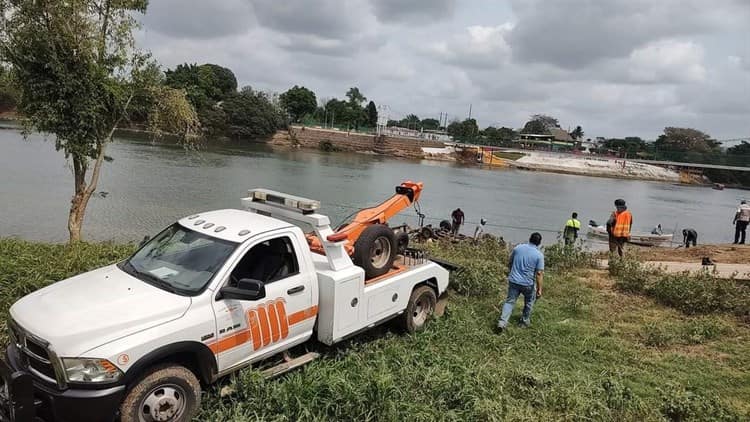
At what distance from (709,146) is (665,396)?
147 meters

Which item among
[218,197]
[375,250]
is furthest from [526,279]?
[218,197]

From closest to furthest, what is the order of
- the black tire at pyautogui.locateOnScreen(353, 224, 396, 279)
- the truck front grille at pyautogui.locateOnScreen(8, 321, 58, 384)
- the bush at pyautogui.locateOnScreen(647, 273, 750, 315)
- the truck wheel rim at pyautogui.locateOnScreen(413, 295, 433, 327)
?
the truck front grille at pyautogui.locateOnScreen(8, 321, 58, 384) < the black tire at pyautogui.locateOnScreen(353, 224, 396, 279) < the truck wheel rim at pyautogui.locateOnScreen(413, 295, 433, 327) < the bush at pyautogui.locateOnScreen(647, 273, 750, 315)

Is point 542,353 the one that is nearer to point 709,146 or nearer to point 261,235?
point 261,235

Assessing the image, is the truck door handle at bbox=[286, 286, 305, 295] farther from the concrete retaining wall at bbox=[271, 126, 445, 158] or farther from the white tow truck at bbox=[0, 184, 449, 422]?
the concrete retaining wall at bbox=[271, 126, 445, 158]

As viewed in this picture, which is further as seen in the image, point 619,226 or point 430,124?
point 430,124

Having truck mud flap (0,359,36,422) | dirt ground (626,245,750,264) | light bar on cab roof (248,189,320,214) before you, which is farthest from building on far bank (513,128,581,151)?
truck mud flap (0,359,36,422)

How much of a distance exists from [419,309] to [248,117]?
7798 cm

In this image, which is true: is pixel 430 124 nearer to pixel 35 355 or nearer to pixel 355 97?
pixel 355 97

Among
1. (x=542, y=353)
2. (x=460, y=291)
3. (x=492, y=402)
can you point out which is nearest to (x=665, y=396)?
(x=542, y=353)

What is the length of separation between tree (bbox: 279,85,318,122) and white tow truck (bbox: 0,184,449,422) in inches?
4157

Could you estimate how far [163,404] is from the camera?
13.8 ft

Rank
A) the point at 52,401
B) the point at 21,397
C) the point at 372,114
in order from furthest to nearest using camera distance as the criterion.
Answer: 1. the point at 372,114
2. the point at 52,401
3. the point at 21,397

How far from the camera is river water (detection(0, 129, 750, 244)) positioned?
1902 centimetres

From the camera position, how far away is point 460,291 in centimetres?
948
